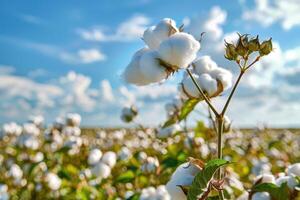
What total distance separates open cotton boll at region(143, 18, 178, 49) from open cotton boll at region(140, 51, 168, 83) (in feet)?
0.16

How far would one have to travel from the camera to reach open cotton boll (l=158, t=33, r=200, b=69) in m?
1.57

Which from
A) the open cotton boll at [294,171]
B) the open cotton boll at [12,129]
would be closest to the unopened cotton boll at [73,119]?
the open cotton boll at [12,129]

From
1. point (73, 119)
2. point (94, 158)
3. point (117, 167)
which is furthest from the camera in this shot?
point (117, 167)

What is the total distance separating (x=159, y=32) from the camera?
1631mm

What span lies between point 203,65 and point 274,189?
21.0 inches

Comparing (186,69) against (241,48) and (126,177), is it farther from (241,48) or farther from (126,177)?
(126,177)

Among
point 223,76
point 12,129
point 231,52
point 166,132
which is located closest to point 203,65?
point 223,76

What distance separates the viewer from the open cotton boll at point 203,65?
6.67 feet

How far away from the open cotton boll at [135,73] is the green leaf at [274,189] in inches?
21.2

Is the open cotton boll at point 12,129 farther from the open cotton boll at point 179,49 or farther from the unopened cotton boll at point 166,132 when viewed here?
the open cotton boll at point 179,49

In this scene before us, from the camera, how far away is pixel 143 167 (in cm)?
377

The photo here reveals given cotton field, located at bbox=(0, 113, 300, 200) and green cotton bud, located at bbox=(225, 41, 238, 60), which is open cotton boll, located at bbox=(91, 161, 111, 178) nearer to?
cotton field, located at bbox=(0, 113, 300, 200)

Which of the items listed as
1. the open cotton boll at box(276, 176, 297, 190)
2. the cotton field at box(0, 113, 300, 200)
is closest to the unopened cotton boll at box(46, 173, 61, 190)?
the cotton field at box(0, 113, 300, 200)

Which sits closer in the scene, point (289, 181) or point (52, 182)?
point (289, 181)
